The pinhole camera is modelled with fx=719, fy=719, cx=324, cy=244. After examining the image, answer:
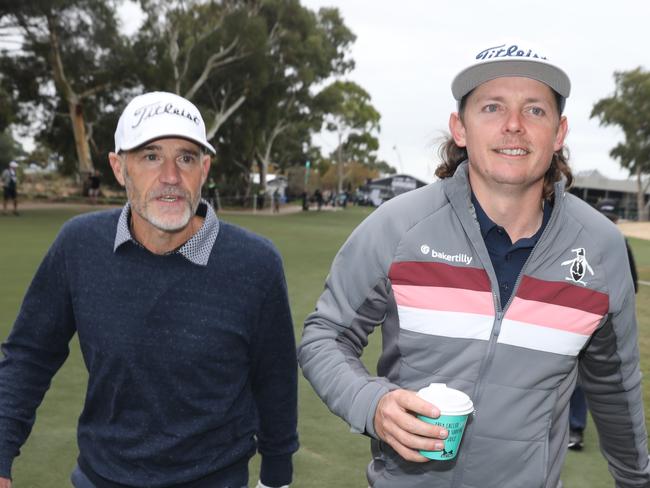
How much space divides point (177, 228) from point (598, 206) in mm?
4801

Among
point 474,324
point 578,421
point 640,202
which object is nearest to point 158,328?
point 474,324

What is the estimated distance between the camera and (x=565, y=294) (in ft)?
7.54

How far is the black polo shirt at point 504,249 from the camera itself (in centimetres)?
234

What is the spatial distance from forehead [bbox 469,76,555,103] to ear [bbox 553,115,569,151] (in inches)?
6.4

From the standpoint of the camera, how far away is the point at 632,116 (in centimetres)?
5031

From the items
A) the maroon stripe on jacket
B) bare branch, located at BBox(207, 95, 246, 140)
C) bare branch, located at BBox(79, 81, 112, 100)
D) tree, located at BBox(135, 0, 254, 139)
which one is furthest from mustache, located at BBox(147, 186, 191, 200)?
bare branch, located at BBox(79, 81, 112, 100)

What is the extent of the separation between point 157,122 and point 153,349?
795 millimetres

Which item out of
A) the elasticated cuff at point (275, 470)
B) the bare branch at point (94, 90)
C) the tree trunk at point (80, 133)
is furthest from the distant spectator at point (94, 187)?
the elasticated cuff at point (275, 470)

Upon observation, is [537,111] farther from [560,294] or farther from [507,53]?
[560,294]

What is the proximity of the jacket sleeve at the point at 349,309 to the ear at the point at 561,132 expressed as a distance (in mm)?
685

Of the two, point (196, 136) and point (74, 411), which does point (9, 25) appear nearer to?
point (74, 411)

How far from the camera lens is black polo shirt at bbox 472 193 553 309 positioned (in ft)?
7.68

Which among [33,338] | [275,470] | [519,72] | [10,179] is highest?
[519,72]

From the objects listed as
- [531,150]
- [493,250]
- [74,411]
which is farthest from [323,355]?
[74,411]
